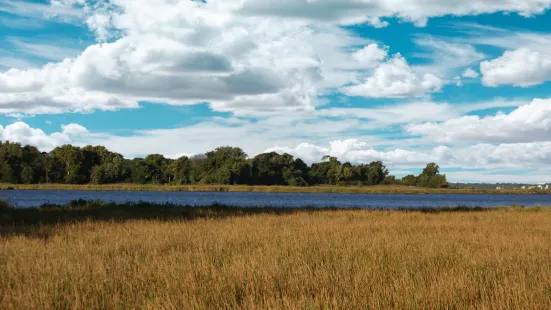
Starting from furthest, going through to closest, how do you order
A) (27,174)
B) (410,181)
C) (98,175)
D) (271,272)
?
(410,181) → (98,175) → (27,174) → (271,272)

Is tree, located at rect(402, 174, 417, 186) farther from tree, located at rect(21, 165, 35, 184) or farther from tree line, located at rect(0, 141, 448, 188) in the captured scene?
tree, located at rect(21, 165, 35, 184)

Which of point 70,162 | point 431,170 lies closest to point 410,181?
point 431,170

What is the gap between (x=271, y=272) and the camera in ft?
31.6

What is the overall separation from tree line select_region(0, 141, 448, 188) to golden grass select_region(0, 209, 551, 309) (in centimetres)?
12625

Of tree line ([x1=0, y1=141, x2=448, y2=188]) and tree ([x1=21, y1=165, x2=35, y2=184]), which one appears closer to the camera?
tree ([x1=21, y1=165, x2=35, y2=184])

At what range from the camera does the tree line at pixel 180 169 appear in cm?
13288

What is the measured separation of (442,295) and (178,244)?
8157 millimetres

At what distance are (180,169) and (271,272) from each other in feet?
481

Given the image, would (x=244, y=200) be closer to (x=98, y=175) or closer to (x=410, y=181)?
(x=98, y=175)

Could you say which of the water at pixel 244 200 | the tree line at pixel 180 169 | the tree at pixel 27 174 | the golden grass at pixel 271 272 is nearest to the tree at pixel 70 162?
the tree line at pixel 180 169

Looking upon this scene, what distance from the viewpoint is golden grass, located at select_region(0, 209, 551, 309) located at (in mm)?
7797

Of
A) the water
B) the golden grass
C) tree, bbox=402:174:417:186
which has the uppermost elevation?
tree, bbox=402:174:417:186

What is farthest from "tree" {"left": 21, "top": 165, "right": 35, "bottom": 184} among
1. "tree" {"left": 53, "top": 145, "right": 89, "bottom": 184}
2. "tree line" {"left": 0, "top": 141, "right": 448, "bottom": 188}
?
"tree" {"left": 53, "top": 145, "right": 89, "bottom": 184}

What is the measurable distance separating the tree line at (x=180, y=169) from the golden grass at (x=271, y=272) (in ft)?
414
